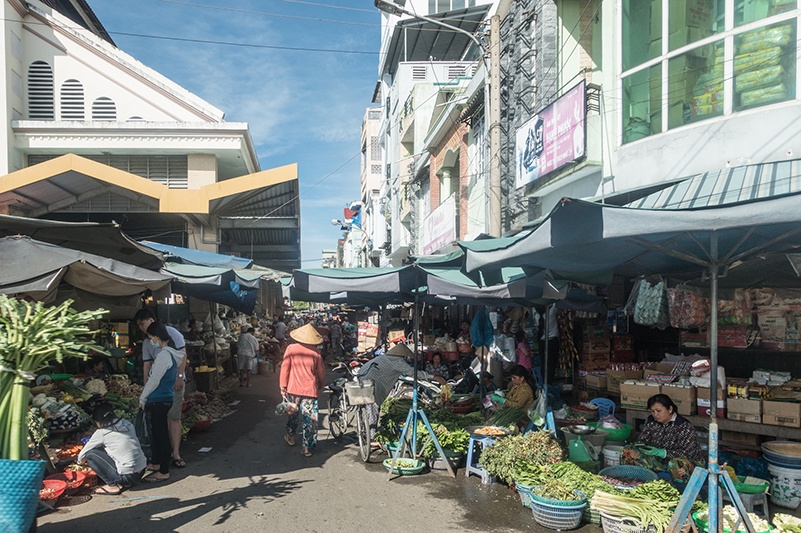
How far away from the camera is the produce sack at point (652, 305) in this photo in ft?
26.1

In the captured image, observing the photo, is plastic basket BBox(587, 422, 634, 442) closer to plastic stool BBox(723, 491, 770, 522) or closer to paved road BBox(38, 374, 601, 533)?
paved road BBox(38, 374, 601, 533)

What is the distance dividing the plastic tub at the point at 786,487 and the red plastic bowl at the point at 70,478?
757 centimetres

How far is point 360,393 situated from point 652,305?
13.9 ft

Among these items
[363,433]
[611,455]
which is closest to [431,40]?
[363,433]

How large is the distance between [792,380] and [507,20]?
1088 centimetres

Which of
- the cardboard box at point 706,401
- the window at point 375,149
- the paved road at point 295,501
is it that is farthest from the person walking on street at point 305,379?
the window at point 375,149

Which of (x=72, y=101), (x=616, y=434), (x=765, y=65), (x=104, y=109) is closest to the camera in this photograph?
(x=765, y=65)

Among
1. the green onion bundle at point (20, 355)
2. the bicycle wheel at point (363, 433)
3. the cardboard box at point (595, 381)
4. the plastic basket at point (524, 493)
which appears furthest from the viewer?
the cardboard box at point (595, 381)

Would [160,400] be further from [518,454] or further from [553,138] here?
[553,138]

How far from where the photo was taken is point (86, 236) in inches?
339

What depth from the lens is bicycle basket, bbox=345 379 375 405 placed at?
8.43m

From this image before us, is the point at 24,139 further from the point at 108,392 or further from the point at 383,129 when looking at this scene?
the point at 383,129

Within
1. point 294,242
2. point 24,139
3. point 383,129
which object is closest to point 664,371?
point 24,139

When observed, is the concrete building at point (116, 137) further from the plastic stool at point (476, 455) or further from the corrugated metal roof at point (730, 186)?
the corrugated metal roof at point (730, 186)
